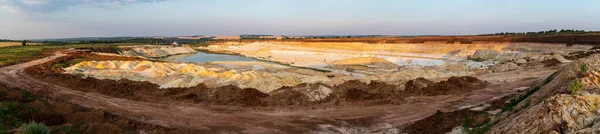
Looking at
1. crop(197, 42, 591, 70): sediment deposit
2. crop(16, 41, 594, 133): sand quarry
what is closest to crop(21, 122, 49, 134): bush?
crop(16, 41, 594, 133): sand quarry

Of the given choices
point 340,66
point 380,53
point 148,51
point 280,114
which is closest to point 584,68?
point 280,114

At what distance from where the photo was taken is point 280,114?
18.3 m

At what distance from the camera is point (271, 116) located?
1786 centimetres

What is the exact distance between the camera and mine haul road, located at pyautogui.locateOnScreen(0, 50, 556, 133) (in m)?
16.2

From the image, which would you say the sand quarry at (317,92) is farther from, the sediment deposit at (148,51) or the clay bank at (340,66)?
the sediment deposit at (148,51)

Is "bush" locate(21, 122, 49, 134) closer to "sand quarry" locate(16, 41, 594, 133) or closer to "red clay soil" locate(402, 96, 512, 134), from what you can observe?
"sand quarry" locate(16, 41, 594, 133)

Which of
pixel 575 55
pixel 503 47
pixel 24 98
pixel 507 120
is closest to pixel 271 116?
pixel 507 120

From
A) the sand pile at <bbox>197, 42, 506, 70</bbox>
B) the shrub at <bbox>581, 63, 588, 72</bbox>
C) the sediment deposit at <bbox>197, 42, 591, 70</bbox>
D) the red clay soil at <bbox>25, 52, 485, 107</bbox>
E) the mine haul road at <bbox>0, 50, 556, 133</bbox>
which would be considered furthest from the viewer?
the sand pile at <bbox>197, 42, 506, 70</bbox>

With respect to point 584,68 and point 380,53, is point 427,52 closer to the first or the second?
point 380,53

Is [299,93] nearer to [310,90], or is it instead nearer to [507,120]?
[310,90]

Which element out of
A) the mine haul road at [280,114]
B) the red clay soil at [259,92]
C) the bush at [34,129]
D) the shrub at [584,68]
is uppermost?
the shrub at [584,68]

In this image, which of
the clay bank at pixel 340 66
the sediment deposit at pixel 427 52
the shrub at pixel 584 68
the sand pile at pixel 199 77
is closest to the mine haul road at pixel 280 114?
the clay bank at pixel 340 66

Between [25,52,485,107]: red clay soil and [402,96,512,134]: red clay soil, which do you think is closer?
[402,96,512,134]: red clay soil

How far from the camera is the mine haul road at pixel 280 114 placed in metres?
16.2
